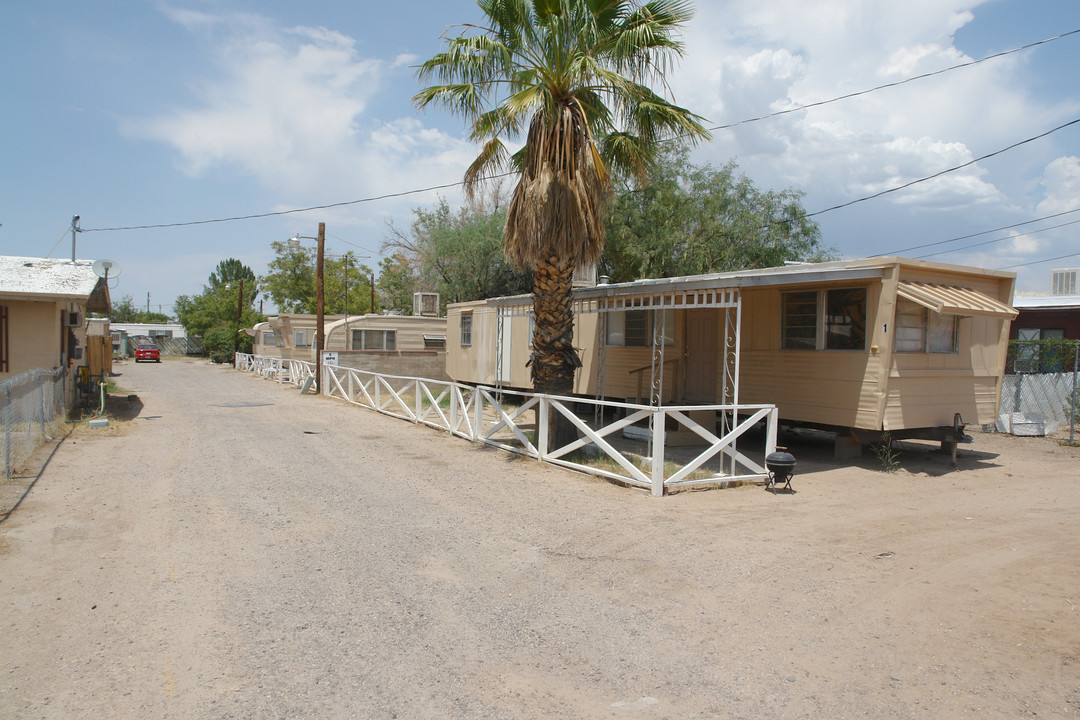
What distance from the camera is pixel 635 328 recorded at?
13.8m

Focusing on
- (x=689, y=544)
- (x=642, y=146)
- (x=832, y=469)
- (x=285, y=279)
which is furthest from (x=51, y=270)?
(x=285, y=279)

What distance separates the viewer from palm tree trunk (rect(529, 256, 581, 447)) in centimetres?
1026

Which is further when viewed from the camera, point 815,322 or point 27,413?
point 815,322

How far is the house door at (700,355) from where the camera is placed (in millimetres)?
12906

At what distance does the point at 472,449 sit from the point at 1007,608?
7977 mm

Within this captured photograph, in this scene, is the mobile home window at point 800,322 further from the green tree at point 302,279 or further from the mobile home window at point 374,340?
the green tree at point 302,279

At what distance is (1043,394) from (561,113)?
11.2 m

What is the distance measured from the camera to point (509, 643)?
4293mm

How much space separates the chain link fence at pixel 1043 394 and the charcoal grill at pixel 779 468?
7969mm

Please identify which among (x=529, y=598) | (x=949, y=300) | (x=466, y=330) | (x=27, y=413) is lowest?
(x=529, y=598)

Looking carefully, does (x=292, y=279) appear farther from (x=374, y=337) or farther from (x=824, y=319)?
(x=824, y=319)

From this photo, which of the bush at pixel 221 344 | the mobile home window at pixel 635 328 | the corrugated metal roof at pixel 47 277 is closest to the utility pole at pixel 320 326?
the corrugated metal roof at pixel 47 277

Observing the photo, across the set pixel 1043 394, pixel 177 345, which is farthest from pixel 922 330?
pixel 177 345

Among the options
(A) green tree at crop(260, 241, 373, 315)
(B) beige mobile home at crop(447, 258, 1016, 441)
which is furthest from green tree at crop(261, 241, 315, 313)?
(B) beige mobile home at crop(447, 258, 1016, 441)
